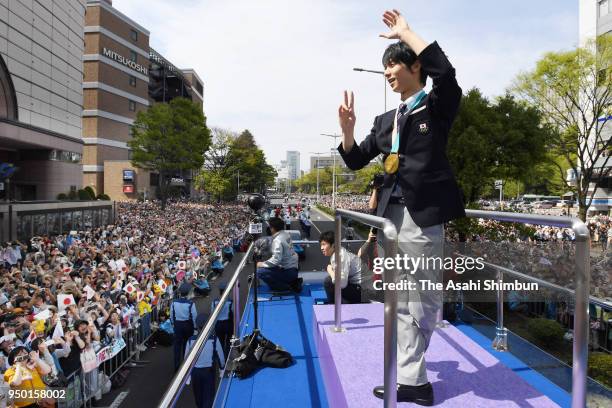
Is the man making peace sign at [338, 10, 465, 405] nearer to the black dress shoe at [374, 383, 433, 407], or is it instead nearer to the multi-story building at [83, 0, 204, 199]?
the black dress shoe at [374, 383, 433, 407]

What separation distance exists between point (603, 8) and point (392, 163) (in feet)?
137

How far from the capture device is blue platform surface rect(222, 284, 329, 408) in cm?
299

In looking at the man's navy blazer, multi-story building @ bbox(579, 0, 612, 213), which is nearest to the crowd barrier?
the man's navy blazer

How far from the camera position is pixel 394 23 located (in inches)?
86.4

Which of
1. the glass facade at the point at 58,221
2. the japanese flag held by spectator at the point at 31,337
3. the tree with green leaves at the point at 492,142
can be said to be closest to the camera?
the japanese flag held by spectator at the point at 31,337

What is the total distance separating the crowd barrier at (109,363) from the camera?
6.73 meters

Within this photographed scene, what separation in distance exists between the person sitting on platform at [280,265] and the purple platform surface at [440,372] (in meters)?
2.16

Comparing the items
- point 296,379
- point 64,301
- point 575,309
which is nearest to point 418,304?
point 575,309

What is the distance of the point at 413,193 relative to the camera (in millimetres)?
2143

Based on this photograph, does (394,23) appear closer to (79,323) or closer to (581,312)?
(581,312)

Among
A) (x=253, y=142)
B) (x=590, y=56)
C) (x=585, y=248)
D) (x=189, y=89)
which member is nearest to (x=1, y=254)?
(x=585, y=248)

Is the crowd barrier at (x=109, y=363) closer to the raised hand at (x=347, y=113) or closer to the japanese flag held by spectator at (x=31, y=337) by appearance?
the japanese flag held by spectator at (x=31, y=337)

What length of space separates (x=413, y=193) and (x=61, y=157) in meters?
35.5

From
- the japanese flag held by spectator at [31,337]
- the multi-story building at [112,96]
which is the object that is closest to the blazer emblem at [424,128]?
the japanese flag held by spectator at [31,337]
